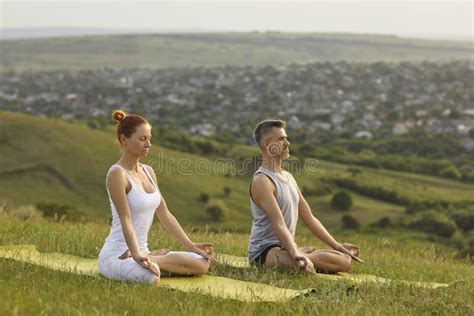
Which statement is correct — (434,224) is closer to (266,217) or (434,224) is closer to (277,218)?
(266,217)

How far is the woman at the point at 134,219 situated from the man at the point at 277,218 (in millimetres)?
937

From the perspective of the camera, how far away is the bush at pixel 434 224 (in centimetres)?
6550

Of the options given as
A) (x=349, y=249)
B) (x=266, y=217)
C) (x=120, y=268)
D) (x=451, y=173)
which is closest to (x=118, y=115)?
(x=120, y=268)

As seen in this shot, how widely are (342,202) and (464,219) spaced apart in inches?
438

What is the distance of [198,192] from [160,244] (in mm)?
64191

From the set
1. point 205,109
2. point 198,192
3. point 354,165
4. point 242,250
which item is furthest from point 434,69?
point 242,250

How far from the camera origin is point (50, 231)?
32.3 ft

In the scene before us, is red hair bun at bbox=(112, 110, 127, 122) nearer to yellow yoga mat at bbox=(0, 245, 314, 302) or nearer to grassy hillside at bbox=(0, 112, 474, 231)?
yellow yoga mat at bbox=(0, 245, 314, 302)

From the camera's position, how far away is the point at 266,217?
8.55 metres

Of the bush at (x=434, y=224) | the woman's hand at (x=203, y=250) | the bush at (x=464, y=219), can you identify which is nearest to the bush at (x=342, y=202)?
the bush at (x=434, y=224)

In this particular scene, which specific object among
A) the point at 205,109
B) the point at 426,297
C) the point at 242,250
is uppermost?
the point at 426,297

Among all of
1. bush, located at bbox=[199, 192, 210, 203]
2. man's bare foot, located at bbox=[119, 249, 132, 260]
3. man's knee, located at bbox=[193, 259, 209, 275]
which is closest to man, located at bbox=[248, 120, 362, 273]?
man's knee, located at bbox=[193, 259, 209, 275]

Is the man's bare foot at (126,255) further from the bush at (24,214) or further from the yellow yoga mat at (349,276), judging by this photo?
the bush at (24,214)

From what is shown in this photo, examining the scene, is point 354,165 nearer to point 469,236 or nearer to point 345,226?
point 345,226
